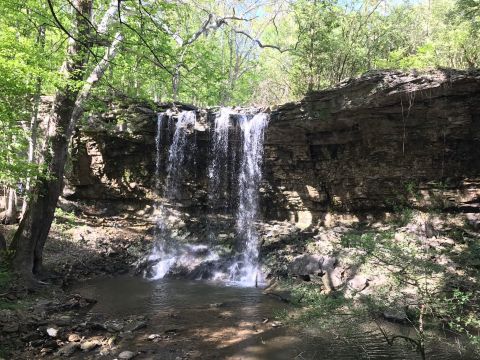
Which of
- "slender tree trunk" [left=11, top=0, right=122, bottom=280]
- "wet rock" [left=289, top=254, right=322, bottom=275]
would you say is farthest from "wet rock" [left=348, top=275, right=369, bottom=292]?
"slender tree trunk" [left=11, top=0, right=122, bottom=280]

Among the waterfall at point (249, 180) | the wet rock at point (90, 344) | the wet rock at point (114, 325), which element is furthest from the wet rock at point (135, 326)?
the waterfall at point (249, 180)

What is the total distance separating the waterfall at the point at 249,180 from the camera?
1517 cm

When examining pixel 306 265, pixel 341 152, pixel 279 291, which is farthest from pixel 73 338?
pixel 341 152

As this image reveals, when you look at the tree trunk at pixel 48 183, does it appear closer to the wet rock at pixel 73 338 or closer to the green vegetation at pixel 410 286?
the wet rock at pixel 73 338

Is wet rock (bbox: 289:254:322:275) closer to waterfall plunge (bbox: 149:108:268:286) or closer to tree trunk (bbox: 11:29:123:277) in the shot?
waterfall plunge (bbox: 149:108:268:286)

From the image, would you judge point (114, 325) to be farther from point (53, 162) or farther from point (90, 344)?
point (53, 162)

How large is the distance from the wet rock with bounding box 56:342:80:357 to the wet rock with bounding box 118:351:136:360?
0.85 m

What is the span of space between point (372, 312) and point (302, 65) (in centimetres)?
1262

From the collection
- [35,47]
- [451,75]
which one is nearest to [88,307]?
[35,47]

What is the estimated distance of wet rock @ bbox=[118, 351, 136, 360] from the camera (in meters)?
6.33

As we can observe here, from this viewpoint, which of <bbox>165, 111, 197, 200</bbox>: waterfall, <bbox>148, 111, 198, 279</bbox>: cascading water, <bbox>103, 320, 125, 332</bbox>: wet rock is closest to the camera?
<bbox>103, 320, 125, 332</bbox>: wet rock

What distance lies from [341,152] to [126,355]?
35.9 feet

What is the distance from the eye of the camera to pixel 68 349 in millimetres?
6504

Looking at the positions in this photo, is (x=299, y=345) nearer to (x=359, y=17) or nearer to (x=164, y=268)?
(x=164, y=268)
